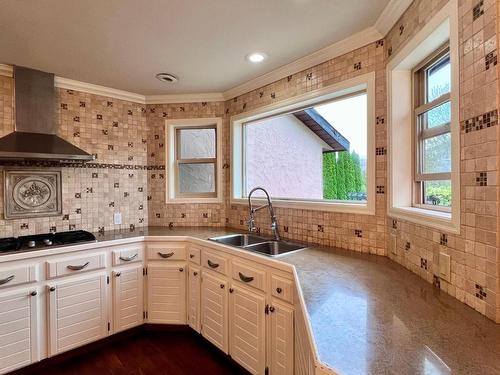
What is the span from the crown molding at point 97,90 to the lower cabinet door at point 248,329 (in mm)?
2254

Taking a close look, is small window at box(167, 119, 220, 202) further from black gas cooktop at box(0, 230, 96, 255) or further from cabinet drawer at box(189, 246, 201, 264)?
black gas cooktop at box(0, 230, 96, 255)

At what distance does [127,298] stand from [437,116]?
8.58 ft

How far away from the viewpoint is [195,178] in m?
3.13

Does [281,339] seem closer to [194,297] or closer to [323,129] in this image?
[194,297]

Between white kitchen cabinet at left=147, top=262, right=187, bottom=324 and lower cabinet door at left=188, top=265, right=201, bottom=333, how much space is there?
8 cm

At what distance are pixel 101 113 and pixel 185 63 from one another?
1.14m

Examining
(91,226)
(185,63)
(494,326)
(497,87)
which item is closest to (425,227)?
(494,326)

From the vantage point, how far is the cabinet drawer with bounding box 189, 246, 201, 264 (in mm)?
2299

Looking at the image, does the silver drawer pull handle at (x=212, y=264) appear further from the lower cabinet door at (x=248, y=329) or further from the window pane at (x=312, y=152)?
the window pane at (x=312, y=152)

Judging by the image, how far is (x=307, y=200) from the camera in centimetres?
229

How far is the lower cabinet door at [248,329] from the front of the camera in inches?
68.1

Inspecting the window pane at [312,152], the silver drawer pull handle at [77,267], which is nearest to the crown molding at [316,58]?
the window pane at [312,152]

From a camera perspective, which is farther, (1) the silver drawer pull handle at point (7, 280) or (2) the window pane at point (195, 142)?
(2) the window pane at point (195, 142)

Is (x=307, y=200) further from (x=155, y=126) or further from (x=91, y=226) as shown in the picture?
(x=91, y=226)
